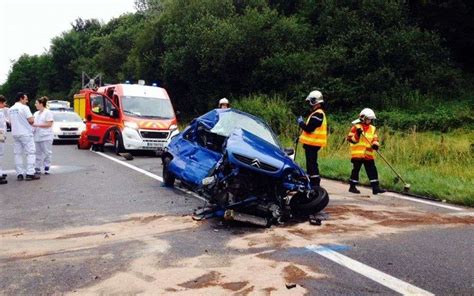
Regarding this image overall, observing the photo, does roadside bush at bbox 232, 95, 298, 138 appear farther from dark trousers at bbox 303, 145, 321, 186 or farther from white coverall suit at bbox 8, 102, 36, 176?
white coverall suit at bbox 8, 102, 36, 176

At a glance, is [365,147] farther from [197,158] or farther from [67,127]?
[67,127]

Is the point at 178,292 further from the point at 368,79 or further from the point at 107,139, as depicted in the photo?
the point at 368,79

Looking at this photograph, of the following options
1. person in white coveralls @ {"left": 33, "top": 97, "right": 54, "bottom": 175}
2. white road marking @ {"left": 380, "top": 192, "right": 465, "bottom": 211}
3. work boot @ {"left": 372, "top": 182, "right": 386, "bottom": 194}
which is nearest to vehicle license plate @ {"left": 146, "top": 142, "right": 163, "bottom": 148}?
person in white coveralls @ {"left": 33, "top": 97, "right": 54, "bottom": 175}

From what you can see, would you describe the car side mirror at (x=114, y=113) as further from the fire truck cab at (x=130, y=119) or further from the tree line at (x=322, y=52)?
the tree line at (x=322, y=52)

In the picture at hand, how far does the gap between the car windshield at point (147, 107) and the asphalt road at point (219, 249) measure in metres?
8.04

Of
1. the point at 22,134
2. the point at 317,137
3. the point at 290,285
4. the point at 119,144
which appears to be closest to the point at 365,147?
the point at 317,137

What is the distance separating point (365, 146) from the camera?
31.8ft

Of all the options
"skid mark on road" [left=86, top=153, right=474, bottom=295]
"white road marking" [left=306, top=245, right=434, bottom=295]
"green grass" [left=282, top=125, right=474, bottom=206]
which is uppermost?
"green grass" [left=282, top=125, right=474, bottom=206]

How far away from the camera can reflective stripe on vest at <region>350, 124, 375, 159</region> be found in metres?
9.68

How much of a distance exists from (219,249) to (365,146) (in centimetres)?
501

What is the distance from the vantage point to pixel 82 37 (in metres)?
83.6

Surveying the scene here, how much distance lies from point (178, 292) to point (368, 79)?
25.1 m

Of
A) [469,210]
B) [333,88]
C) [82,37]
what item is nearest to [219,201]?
[469,210]

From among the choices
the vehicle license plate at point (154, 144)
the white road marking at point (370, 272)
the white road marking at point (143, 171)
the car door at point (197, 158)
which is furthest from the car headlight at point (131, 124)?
the white road marking at point (370, 272)
